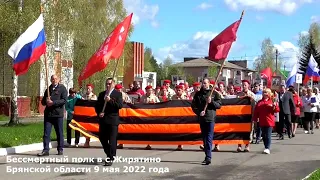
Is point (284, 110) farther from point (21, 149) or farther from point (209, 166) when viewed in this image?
point (21, 149)

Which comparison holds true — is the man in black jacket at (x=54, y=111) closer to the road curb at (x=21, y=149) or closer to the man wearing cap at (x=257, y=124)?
the road curb at (x=21, y=149)

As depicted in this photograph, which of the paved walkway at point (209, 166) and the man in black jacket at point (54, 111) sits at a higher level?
the man in black jacket at point (54, 111)

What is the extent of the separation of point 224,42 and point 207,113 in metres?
1.86

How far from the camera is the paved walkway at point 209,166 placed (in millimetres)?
9688

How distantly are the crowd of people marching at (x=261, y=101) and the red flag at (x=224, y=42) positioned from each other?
72 centimetres

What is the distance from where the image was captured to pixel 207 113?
36.8ft

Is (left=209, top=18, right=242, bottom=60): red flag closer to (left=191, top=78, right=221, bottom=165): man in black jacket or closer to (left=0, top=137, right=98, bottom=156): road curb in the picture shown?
(left=191, top=78, right=221, bottom=165): man in black jacket

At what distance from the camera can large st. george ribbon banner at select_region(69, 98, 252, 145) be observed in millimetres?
13664

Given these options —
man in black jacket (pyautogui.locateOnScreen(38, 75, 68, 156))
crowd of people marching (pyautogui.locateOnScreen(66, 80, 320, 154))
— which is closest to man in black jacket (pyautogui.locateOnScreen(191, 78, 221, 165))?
crowd of people marching (pyautogui.locateOnScreen(66, 80, 320, 154))

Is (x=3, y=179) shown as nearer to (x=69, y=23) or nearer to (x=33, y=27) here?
(x=33, y=27)

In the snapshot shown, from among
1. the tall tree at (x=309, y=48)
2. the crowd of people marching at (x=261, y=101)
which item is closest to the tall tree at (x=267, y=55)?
the tall tree at (x=309, y=48)

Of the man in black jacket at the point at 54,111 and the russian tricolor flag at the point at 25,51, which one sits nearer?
the man in black jacket at the point at 54,111

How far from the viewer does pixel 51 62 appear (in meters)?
21.0

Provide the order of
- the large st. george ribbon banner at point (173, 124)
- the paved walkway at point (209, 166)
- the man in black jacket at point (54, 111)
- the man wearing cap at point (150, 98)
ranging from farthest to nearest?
the man wearing cap at point (150, 98)
the large st. george ribbon banner at point (173, 124)
the man in black jacket at point (54, 111)
the paved walkway at point (209, 166)
